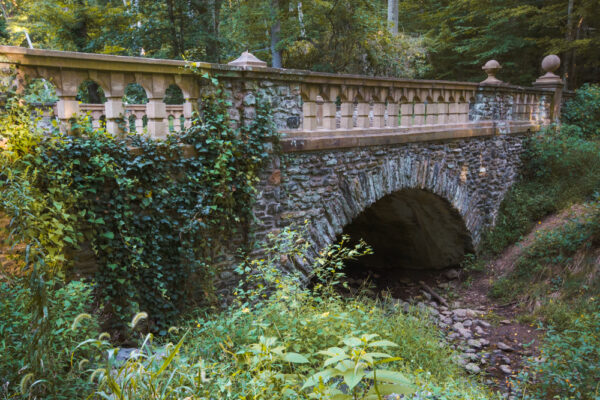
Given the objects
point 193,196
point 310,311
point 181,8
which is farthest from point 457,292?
point 181,8

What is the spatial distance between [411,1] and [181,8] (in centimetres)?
1121

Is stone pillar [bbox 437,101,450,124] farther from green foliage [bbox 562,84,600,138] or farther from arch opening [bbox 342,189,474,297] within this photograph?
green foliage [bbox 562,84,600,138]

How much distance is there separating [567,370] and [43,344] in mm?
5087

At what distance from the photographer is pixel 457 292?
8992 millimetres

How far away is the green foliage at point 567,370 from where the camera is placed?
457 cm

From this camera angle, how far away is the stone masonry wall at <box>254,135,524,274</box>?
5.40 m

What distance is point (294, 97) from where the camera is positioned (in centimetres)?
543

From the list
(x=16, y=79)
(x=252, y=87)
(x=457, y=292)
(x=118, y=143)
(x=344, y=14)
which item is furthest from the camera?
(x=344, y=14)

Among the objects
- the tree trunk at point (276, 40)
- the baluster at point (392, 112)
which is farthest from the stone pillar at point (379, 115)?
the tree trunk at point (276, 40)

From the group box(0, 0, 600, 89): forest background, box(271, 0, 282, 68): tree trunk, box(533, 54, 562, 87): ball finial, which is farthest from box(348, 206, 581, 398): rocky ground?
box(0, 0, 600, 89): forest background

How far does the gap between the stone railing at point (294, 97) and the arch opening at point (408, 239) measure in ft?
5.54

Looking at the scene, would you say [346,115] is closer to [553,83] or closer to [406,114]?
[406,114]

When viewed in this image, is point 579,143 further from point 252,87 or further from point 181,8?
point 181,8

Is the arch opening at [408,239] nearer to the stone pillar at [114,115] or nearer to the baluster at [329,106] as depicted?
the baluster at [329,106]
